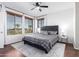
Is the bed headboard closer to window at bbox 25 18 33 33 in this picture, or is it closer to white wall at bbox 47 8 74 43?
white wall at bbox 47 8 74 43

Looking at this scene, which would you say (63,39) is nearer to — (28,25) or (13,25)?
(28,25)

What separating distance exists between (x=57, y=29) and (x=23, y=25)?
8.27 ft

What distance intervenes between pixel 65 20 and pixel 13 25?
346cm

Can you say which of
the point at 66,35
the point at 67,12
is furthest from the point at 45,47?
the point at 67,12

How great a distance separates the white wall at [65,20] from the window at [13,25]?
226cm

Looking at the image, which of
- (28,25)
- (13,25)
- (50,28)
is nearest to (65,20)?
(50,28)

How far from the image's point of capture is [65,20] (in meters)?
4.37

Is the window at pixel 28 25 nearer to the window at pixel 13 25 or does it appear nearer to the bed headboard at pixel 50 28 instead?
the window at pixel 13 25

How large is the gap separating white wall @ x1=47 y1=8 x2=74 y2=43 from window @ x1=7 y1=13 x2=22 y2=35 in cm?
226

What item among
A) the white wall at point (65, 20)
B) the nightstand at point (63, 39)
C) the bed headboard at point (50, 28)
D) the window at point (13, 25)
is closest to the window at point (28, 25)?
the window at point (13, 25)

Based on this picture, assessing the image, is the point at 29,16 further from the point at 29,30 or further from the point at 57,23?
the point at 57,23

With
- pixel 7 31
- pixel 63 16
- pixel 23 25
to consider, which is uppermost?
pixel 63 16

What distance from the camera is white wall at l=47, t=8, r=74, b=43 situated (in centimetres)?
407

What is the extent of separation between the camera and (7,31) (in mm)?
3914
